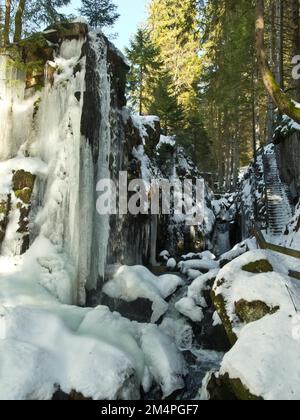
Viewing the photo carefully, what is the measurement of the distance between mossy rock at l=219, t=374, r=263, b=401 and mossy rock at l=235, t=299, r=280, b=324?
4.55 feet

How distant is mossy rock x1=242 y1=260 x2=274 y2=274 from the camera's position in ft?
26.5

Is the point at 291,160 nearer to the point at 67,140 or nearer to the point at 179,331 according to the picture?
the point at 179,331

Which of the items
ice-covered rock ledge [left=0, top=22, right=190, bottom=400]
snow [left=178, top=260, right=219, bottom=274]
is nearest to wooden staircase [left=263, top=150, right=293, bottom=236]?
snow [left=178, top=260, right=219, bottom=274]

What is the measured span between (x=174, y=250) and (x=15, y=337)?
13768mm

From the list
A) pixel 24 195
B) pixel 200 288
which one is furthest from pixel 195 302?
pixel 24 195

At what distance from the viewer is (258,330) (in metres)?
6.22

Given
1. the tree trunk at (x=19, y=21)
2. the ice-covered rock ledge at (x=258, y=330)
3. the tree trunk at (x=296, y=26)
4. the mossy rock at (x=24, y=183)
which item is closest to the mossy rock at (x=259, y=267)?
the ice-covered rock ledge at (x=258, y=330)

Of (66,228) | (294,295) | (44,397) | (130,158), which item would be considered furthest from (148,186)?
(44,397)

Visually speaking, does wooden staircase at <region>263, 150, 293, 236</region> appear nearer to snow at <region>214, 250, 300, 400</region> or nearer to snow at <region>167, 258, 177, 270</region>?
snow at <region>167, 258, 177, 270</region>

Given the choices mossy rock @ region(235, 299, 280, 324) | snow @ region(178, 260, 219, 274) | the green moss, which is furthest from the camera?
snow @ region(178, 260, 219, 274)

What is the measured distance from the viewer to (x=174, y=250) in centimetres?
2008

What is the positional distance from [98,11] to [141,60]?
4.20 m

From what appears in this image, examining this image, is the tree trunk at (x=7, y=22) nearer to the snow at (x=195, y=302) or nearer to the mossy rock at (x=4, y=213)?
the mossy rock at (x=4, y=213)

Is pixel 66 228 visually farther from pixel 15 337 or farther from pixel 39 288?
pixel 15 337
